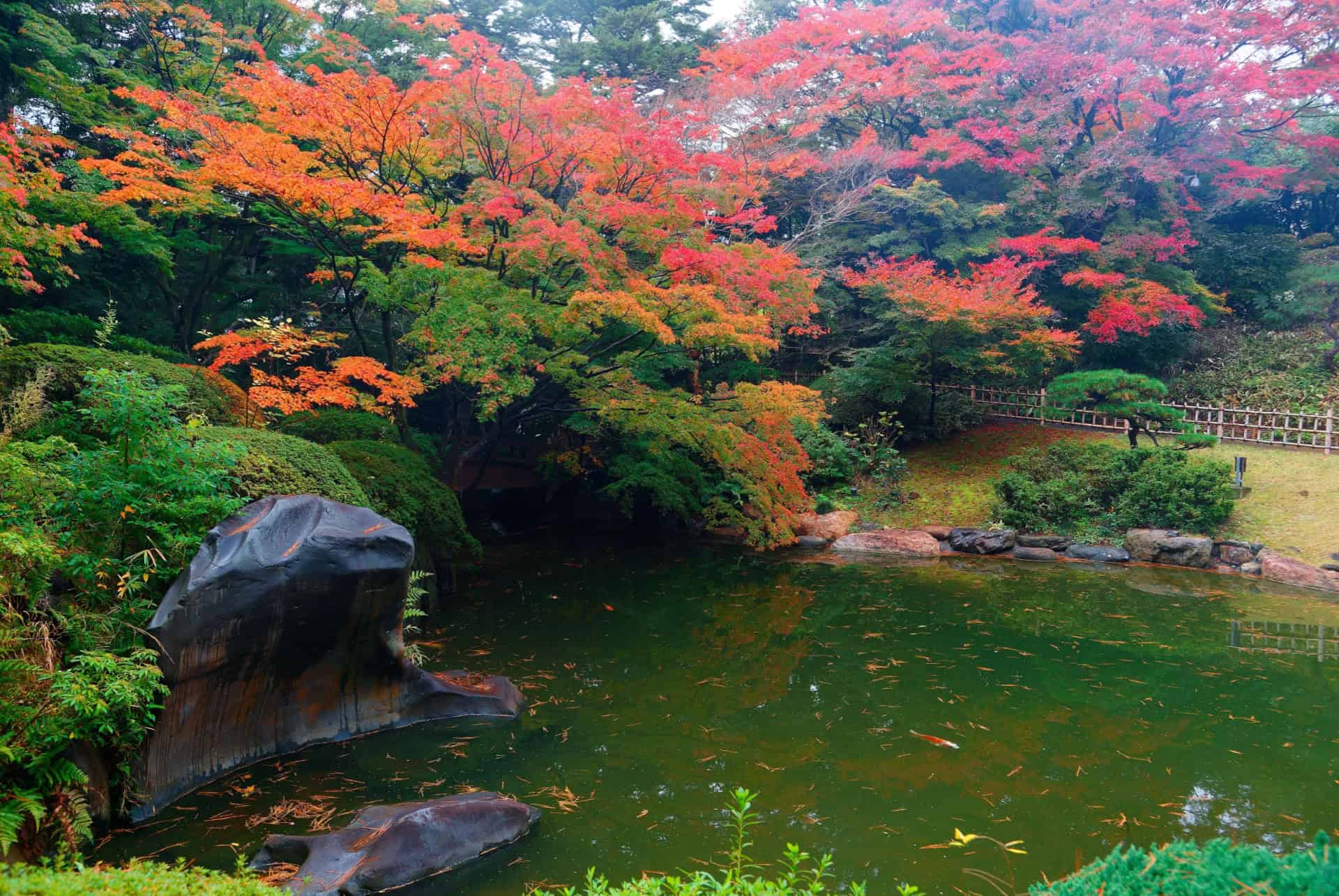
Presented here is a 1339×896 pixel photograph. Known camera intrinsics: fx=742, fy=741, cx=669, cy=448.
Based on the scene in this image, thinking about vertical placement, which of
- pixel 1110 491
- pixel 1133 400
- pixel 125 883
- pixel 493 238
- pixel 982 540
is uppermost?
pixel 493 238

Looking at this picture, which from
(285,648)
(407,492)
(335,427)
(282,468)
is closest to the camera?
(285,648)

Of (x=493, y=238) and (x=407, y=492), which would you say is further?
(x=493, y=238)

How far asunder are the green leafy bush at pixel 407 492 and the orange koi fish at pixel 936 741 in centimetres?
461

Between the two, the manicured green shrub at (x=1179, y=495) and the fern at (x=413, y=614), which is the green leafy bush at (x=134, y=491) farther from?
the manicured green shrub at (x=1179, y=495)

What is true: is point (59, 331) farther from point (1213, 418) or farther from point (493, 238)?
point (1213, 418)

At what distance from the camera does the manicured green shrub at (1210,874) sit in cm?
178

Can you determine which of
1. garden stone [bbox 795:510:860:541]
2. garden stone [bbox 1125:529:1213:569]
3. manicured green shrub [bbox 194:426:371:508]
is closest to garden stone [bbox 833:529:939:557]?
garden stone [bbox 795:510:860:541]

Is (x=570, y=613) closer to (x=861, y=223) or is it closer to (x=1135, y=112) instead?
(x=861, y=223)

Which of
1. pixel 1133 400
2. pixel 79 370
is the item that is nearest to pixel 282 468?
pixel 79 370

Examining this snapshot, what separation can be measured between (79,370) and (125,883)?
15.3ft

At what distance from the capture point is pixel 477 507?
13.6 metres

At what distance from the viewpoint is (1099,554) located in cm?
1131

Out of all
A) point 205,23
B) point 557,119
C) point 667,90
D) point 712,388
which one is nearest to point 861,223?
point 667,90

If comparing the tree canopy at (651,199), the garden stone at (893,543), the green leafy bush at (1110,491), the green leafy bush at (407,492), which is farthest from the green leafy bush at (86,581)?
the green leafy bush at (1110,491)
